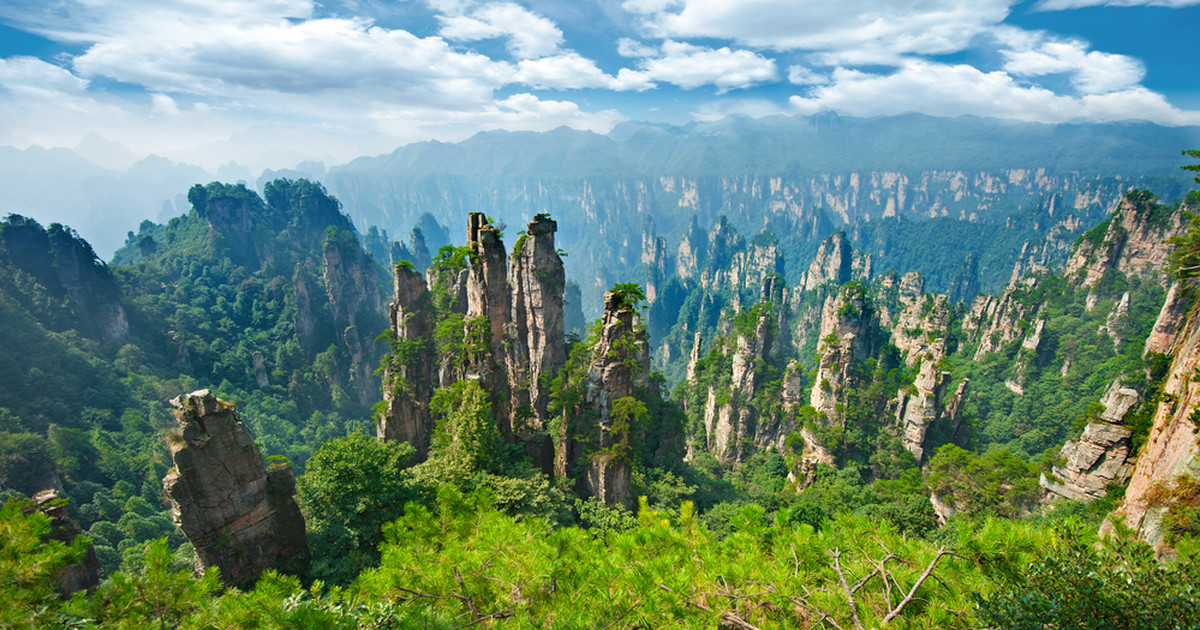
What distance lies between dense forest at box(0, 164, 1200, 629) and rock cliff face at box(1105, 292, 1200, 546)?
0.17 meters

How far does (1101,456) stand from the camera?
62.8 ft

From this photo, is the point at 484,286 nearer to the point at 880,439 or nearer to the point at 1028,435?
the point at 880,439

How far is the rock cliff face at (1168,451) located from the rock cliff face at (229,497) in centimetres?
1898

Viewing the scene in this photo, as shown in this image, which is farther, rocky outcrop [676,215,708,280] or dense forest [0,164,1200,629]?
rocky outcrop [676,215,708,280]

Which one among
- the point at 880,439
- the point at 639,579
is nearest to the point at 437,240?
the point at 880,439

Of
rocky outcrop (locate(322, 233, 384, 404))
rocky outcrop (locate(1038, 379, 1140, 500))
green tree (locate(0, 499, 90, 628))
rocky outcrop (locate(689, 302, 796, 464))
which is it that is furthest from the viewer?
rocky outcrop (locate(322, 233, 384, 404))

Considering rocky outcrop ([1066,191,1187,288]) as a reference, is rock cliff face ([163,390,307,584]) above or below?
below

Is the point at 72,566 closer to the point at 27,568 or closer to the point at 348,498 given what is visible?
the point at 348,498

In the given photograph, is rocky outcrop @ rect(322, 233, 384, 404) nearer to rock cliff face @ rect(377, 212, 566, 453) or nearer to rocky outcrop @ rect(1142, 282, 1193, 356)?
rock cliff face @ rect(377, 212, 566, 453)

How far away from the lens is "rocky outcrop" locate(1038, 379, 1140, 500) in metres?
18.2

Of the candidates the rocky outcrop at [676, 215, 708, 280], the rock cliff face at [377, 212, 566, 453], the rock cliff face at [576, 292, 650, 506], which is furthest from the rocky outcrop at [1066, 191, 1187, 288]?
the rocky outcrop at [676, 215, 708, 280]

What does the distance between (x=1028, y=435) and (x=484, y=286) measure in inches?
1961

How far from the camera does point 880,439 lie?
3600 centimetres

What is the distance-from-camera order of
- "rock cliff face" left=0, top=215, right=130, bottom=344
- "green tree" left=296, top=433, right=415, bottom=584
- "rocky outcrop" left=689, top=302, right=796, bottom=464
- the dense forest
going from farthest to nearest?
"rock cliff face" left=0, top=215, right=130, bottom=344
"rocky outcrop" left=689, top=302, right=796, bottom=464
"green tree" left=296, top=433, right=415, bottom=584
the dense forest
